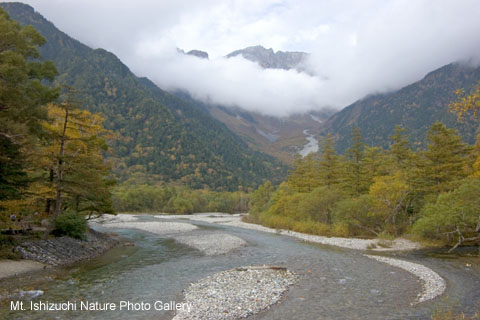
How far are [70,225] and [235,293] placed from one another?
19.7m

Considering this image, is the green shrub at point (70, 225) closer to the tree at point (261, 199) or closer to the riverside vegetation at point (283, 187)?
the riverside vegetation at point (283, 187)

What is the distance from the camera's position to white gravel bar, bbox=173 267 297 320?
1349 centimetres

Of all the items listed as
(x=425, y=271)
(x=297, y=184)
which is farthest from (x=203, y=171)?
(x=425, y=271)

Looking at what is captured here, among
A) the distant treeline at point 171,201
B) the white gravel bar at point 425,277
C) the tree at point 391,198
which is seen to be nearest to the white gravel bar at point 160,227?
the tree at point 391,198

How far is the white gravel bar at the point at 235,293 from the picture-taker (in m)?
13.5

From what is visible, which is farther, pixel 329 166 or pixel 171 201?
pixel 171 201

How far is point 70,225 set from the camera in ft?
93.4

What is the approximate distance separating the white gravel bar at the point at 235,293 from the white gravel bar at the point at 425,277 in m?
7.05

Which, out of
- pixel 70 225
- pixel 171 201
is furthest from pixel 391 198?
pixel 171 201

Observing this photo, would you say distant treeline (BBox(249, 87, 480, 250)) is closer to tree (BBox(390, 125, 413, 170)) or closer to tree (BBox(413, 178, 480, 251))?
tree (BBox(413, 178, 480, 251))

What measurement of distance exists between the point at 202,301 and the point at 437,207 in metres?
27.9

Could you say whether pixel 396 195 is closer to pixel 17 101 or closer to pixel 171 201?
pixel 17 101

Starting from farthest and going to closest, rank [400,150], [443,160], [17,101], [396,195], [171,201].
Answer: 1. [171,201]
2. [400,150]
3. [396,195]
4. [443,160]
5. [17,101]

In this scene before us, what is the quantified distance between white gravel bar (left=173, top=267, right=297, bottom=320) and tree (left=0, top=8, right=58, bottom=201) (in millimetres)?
12309
